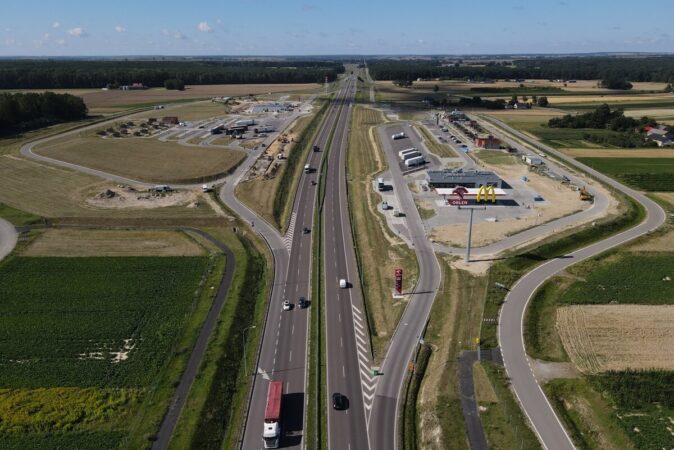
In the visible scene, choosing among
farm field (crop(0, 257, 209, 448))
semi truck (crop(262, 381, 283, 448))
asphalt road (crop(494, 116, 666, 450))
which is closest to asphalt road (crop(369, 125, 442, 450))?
semi truck (crop(262, 381, 283, 448))

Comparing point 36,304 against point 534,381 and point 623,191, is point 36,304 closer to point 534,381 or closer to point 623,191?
point 534,381

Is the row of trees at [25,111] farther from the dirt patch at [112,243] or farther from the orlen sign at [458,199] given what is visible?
the orlen sign at [458,199]

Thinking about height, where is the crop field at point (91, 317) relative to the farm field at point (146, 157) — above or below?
below

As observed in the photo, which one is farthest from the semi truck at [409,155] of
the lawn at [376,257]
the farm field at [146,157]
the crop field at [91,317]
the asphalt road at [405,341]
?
the crop field at [91,317]

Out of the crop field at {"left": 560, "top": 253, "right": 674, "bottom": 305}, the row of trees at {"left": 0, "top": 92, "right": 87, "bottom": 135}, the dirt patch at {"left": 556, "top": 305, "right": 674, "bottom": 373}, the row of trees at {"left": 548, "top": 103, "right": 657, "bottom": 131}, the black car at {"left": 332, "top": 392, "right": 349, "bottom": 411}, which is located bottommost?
the black car at {"left": 332, "top": 392, "right": 349, "bottom": 411}

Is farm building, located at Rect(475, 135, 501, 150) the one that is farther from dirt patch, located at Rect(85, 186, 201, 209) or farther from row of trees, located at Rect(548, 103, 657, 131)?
dirt patch, located at Rect(85, 186, 201, 209)

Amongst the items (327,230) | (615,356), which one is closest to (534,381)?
(615,356)

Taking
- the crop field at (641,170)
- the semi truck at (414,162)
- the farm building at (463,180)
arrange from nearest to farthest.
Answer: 1. the farm building at (463,180)
2. the crop field at (641,170)
3. the semi truck at (414,162)
